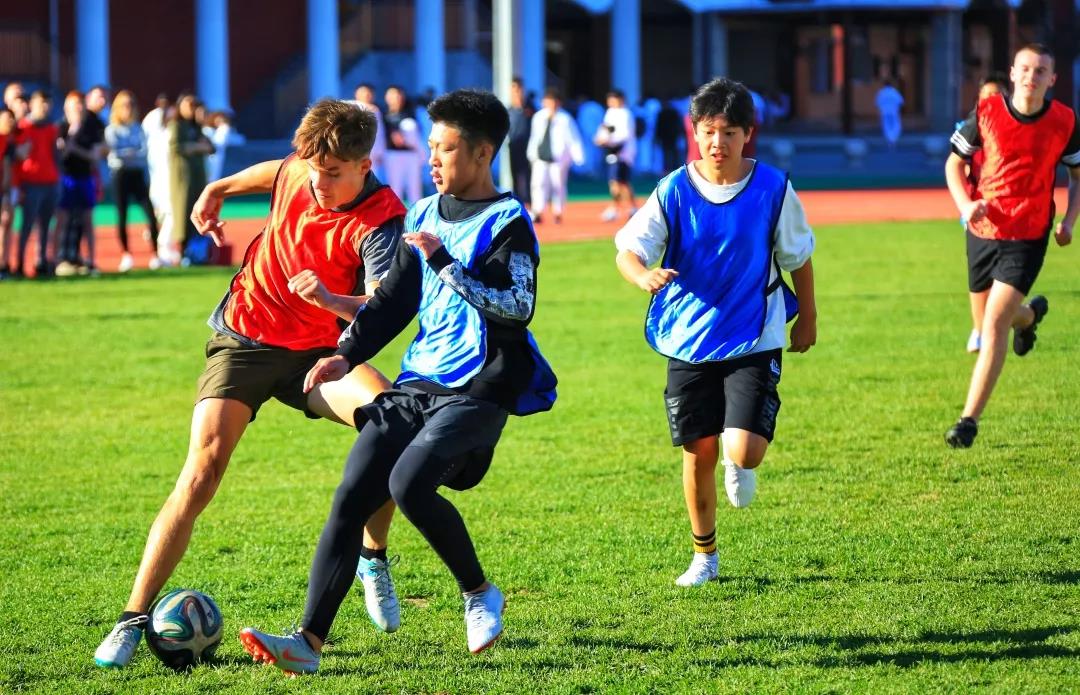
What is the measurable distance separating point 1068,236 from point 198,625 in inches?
214

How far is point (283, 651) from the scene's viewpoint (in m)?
4.80

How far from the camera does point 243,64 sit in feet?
144

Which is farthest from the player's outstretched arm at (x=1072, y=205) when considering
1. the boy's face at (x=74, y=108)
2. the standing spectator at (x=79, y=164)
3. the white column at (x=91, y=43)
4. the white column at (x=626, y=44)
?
the white column at (x=626, y=44)

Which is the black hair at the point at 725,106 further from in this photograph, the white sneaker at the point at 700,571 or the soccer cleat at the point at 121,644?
the soccer cleat at the point at 121,644

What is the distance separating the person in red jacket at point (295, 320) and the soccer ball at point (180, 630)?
0.32 ft

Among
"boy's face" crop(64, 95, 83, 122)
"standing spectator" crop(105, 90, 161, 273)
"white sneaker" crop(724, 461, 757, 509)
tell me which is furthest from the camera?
"standing spectator" crop(105, 90, 161, 273)

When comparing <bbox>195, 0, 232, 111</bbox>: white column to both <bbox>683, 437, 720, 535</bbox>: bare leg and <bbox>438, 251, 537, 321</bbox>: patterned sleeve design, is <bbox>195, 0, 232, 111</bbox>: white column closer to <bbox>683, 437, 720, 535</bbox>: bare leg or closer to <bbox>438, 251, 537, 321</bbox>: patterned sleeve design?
<bbox>683, 437, 720, 535</bbox>: bare leg

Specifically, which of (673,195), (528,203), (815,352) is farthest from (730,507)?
(528,203)

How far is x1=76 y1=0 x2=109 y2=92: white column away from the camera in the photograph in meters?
37.4

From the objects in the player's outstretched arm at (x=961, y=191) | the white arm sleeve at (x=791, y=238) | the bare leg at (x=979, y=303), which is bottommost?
the bare leg at (x=979, y=303)

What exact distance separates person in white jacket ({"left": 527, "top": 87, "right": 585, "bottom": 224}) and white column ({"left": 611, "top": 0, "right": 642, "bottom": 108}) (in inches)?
840

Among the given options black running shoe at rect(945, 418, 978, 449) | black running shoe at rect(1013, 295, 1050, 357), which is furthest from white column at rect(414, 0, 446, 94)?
black running shoe at rect(945, 418, 978, 449)

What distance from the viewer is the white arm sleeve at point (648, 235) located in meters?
5.86

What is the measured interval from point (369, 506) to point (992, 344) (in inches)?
184
